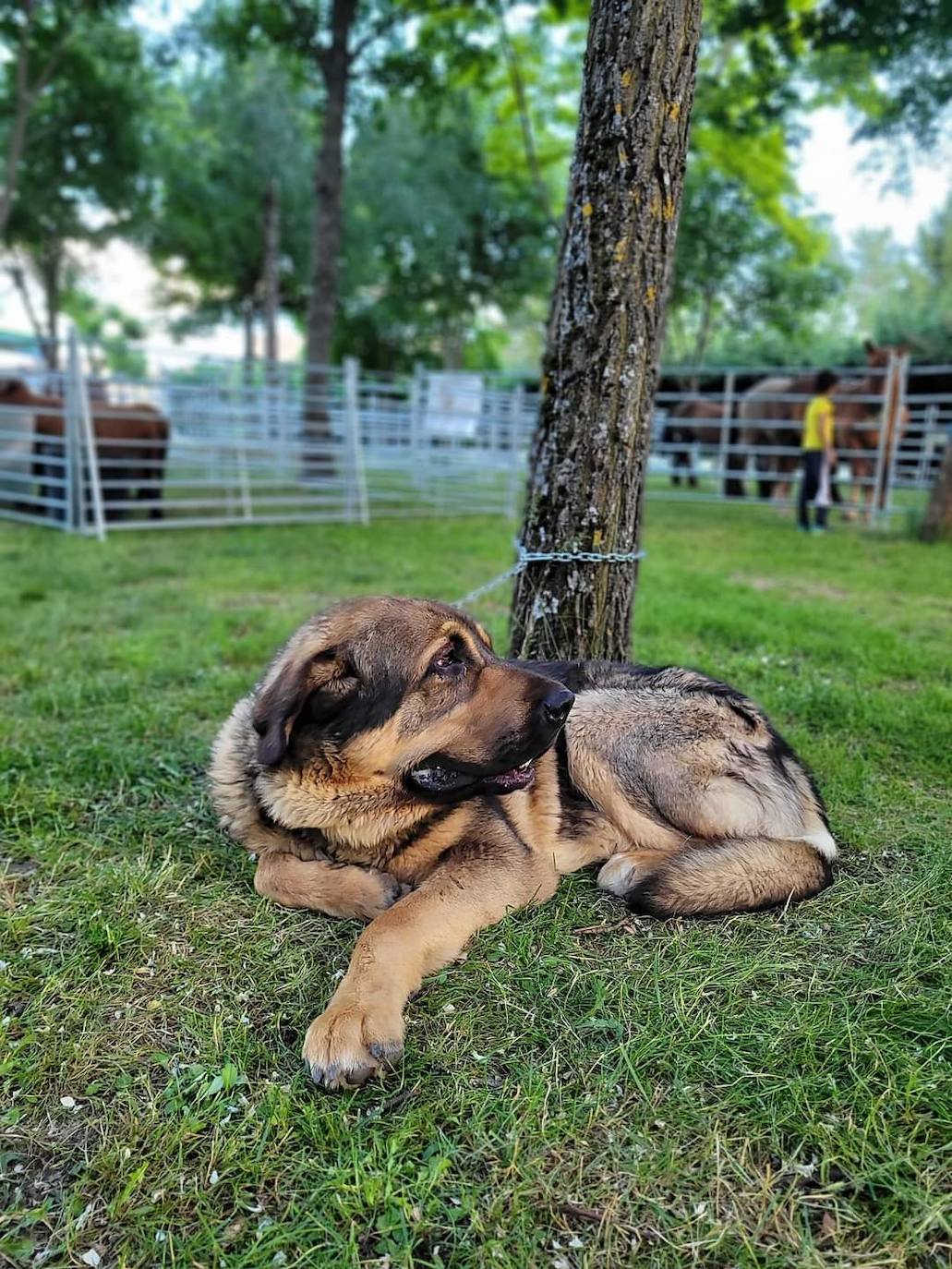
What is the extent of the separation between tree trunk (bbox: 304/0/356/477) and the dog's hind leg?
11.6 meters

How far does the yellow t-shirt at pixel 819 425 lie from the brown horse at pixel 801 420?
1769mm

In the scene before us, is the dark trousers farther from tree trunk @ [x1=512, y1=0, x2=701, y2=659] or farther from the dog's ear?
the dog's ear

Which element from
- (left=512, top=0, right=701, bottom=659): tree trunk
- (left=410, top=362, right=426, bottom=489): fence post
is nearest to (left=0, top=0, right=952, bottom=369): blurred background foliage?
(left=410, top=362, right=426, bottom=489): fence post

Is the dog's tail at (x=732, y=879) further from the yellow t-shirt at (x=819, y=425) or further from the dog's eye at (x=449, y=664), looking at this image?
the yellow t-shirt at (x=819, y=425)

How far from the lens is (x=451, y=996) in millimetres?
2311

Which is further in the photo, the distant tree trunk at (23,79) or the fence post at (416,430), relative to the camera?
the distant tree trunk at (23,79)

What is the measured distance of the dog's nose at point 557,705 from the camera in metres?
2.55

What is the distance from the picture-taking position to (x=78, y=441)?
10.3 m

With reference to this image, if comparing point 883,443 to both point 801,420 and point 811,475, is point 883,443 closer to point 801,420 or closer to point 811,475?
point 811,475

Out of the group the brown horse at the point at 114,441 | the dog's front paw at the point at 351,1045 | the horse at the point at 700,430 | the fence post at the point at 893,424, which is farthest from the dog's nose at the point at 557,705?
the horse at the point at 700,430

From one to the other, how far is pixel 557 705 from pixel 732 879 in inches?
A: 32.7

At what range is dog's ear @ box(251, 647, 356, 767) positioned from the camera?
247 cm

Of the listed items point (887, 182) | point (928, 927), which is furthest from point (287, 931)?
point (887, 182)

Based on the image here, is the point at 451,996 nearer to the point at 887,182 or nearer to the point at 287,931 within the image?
the point at 287,931
